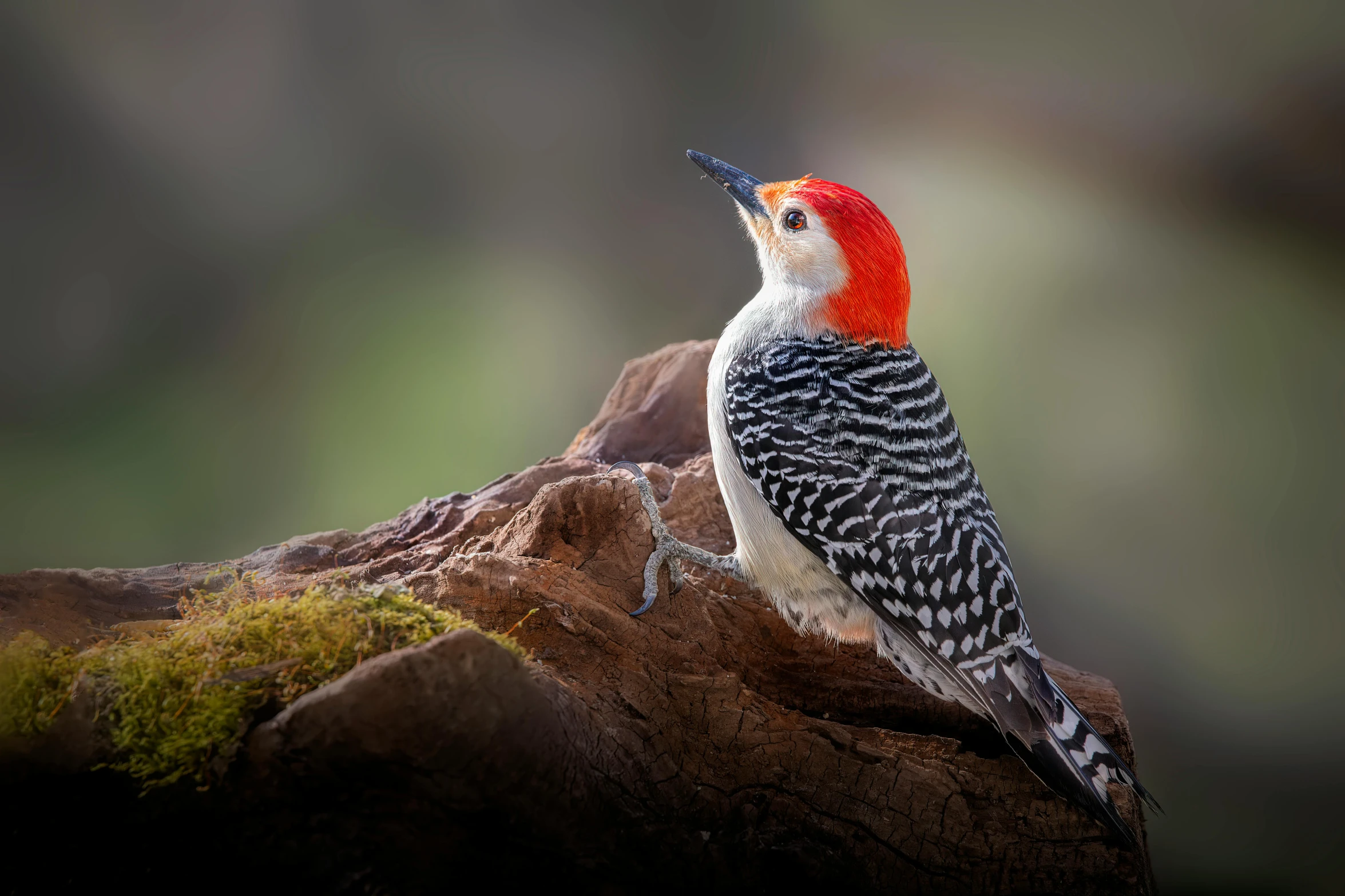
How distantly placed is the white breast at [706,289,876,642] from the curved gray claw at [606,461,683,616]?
23cm

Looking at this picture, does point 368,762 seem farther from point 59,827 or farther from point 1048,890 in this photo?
point 1048,890

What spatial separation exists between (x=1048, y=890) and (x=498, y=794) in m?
1.54

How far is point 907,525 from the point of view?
2.77 m

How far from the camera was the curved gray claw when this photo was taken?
2.94 metres

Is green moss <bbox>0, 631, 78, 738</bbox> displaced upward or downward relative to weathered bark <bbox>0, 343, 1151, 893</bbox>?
upward

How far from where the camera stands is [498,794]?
6.33 ft

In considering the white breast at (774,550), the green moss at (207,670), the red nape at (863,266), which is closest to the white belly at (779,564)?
the white breast at (774,550)

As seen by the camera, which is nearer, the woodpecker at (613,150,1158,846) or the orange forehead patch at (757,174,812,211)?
the woodpecker at (613,150,1158,846)

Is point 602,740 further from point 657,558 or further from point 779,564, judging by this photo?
point 779,564

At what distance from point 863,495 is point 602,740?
110 centimetres

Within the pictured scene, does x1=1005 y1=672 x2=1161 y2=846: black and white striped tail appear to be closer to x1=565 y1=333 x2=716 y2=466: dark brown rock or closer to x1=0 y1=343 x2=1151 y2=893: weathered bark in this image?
x1=0 y1=343 x2=1151 y2=893: weathered bark

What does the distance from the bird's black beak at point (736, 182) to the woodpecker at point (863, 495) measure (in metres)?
0.02

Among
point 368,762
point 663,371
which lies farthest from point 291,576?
point 663,371

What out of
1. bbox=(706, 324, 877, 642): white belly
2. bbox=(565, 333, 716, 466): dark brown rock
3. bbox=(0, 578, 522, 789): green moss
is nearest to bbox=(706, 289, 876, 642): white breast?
bbox=(706, 324, 877, 642): white belly
